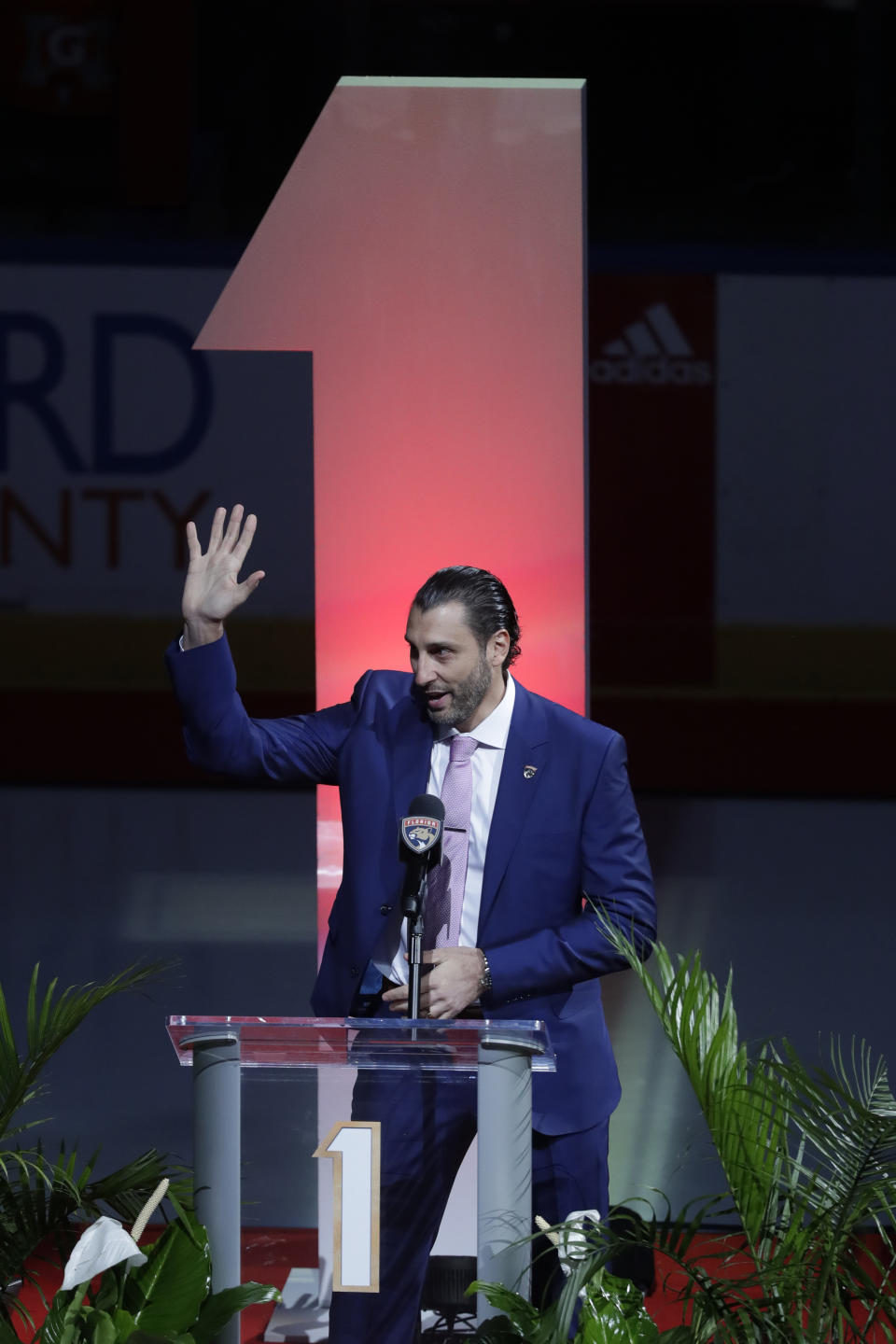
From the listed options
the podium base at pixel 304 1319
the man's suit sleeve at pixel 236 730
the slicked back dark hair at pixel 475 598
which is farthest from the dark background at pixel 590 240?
the podium base at pixel 304 1319

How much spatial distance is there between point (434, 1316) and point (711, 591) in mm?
9517

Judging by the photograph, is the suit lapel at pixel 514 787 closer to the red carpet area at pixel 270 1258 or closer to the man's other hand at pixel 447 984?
the man's other hand at pixel 447 984

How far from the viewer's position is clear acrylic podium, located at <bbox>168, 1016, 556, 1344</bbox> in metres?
2.05

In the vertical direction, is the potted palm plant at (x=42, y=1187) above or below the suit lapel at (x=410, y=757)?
below

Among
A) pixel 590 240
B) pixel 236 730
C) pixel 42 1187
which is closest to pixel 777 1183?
pixel 42 1187

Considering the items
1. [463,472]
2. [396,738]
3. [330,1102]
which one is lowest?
[330,1102]

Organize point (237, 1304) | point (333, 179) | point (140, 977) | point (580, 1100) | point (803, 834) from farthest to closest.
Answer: point (803, 834), point (333, 179), point (580, 1100), point (140, 977), point (237, 1304)

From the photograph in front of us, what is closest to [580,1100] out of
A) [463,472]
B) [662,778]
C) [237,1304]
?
[237,1304]

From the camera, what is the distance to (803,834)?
9188mm

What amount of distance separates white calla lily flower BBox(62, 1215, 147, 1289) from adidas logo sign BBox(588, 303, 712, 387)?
383 inches

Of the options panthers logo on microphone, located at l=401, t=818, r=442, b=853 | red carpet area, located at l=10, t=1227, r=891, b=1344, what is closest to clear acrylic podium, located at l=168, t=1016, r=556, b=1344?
red carpet area, located at l=10, t=1227, r=891, b=1344

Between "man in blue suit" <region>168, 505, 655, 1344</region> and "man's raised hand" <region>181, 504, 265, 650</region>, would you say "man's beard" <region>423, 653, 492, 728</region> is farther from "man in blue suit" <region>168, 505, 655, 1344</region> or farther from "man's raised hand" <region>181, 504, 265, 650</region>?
"man's raised hand" <region>181, 504, 265, 650</region>

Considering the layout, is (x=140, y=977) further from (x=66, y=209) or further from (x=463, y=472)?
(x=66, y=209)

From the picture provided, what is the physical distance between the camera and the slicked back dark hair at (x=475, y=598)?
2.73 m
